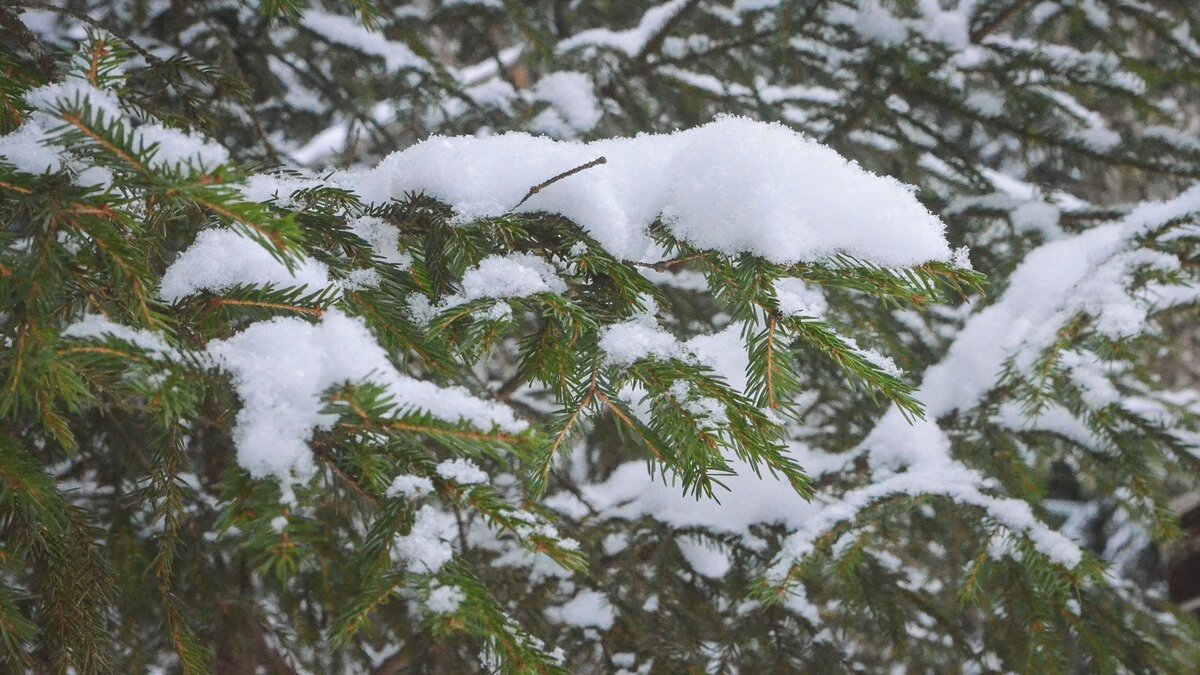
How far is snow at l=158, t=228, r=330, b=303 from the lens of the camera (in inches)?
43.2

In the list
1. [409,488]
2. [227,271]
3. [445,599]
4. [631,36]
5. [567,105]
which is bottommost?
[445,599]

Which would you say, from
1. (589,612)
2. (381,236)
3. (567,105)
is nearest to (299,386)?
(381,236)

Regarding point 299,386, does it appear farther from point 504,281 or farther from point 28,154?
point 28,154

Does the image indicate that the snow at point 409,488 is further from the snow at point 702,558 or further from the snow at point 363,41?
the snow at point 363,41

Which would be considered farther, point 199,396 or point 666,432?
point 666,432

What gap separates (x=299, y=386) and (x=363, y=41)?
2.54 metres

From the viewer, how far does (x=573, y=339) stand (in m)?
1.10

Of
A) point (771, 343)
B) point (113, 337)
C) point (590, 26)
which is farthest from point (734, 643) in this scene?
point (590, 26)

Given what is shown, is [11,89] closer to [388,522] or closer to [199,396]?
[199,396]

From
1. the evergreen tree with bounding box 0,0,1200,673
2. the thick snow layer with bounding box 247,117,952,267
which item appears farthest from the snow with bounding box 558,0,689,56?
the thick snow layer with bounding box 247,117,952,267

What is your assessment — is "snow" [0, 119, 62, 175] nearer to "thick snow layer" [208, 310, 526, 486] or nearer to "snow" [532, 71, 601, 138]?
"thick snow layer" [208, 310, 526, 486]

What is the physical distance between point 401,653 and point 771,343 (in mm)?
1704

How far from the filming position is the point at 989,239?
3178 mm

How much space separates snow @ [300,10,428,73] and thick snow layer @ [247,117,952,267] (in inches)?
71.1
